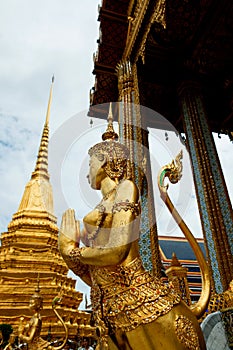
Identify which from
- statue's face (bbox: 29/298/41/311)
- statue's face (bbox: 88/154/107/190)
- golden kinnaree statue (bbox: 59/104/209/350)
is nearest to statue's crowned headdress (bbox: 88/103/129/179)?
statue's face (bbox: 88/154/107/190)

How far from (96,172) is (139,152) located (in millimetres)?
1941

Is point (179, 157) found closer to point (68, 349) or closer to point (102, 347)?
point (102, 347)

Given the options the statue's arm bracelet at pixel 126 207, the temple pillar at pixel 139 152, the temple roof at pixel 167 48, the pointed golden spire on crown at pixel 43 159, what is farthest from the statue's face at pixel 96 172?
the pointed golden spire on crown at pixel 43 159

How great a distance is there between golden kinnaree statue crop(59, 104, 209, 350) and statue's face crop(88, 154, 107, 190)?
131mm

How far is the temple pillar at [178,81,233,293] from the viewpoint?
2.89 meters

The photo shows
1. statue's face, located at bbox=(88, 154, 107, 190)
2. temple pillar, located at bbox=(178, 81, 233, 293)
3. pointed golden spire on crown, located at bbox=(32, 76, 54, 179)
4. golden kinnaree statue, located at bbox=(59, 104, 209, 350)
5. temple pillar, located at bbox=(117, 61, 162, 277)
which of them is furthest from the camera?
pointed golden spire on crown, located at bbox=(32, 76, 54, 179)

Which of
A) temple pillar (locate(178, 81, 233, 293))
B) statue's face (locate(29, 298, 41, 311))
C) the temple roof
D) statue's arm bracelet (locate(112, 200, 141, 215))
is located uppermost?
the temple roof

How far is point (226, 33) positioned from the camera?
404cm

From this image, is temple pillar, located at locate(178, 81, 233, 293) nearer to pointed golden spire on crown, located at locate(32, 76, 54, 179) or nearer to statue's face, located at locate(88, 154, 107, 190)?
statue's face, located at locate(88, 154, 107, 190)

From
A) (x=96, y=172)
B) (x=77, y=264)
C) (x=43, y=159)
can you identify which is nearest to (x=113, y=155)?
(x=96, y=172)

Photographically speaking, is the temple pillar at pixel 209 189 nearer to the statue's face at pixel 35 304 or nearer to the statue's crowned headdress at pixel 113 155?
the statue's face at pixel 35 304

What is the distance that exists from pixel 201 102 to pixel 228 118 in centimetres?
164

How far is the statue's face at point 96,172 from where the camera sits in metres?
1.27

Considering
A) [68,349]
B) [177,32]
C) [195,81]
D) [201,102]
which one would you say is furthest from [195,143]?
[68,349]
